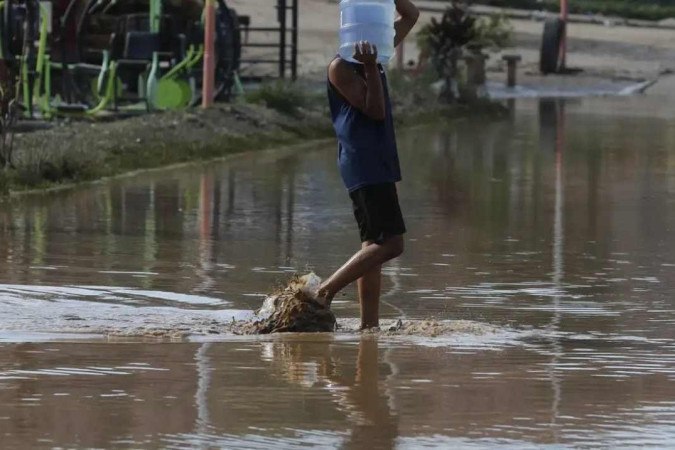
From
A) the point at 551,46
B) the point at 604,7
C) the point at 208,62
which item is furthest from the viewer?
the point at 604,7

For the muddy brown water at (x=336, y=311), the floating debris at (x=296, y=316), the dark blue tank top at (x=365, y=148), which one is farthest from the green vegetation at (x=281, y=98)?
the dark blue tank top at (x=365, y=148)

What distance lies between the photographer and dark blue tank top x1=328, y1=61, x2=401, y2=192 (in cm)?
866

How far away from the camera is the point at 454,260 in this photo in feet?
38.8

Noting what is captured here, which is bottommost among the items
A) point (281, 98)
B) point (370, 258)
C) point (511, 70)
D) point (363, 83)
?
point (511, 70)

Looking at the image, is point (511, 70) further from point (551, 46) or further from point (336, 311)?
point (336, 311)

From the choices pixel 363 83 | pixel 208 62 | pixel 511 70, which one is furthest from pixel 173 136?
pixel 511 70

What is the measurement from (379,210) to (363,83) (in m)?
0.60

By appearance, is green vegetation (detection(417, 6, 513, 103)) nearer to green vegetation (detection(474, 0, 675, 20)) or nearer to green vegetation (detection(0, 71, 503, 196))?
green vegetation (detection(0, 71, 503, 196))

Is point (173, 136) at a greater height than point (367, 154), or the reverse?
point (367, 154)

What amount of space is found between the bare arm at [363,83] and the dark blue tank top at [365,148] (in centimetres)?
5

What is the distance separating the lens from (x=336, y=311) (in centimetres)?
977

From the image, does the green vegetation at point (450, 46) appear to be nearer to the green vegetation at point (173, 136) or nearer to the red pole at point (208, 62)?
the green vegetation at point (173, 136)

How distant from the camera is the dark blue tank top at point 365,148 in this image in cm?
866

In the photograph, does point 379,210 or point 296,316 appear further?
point 296,316
